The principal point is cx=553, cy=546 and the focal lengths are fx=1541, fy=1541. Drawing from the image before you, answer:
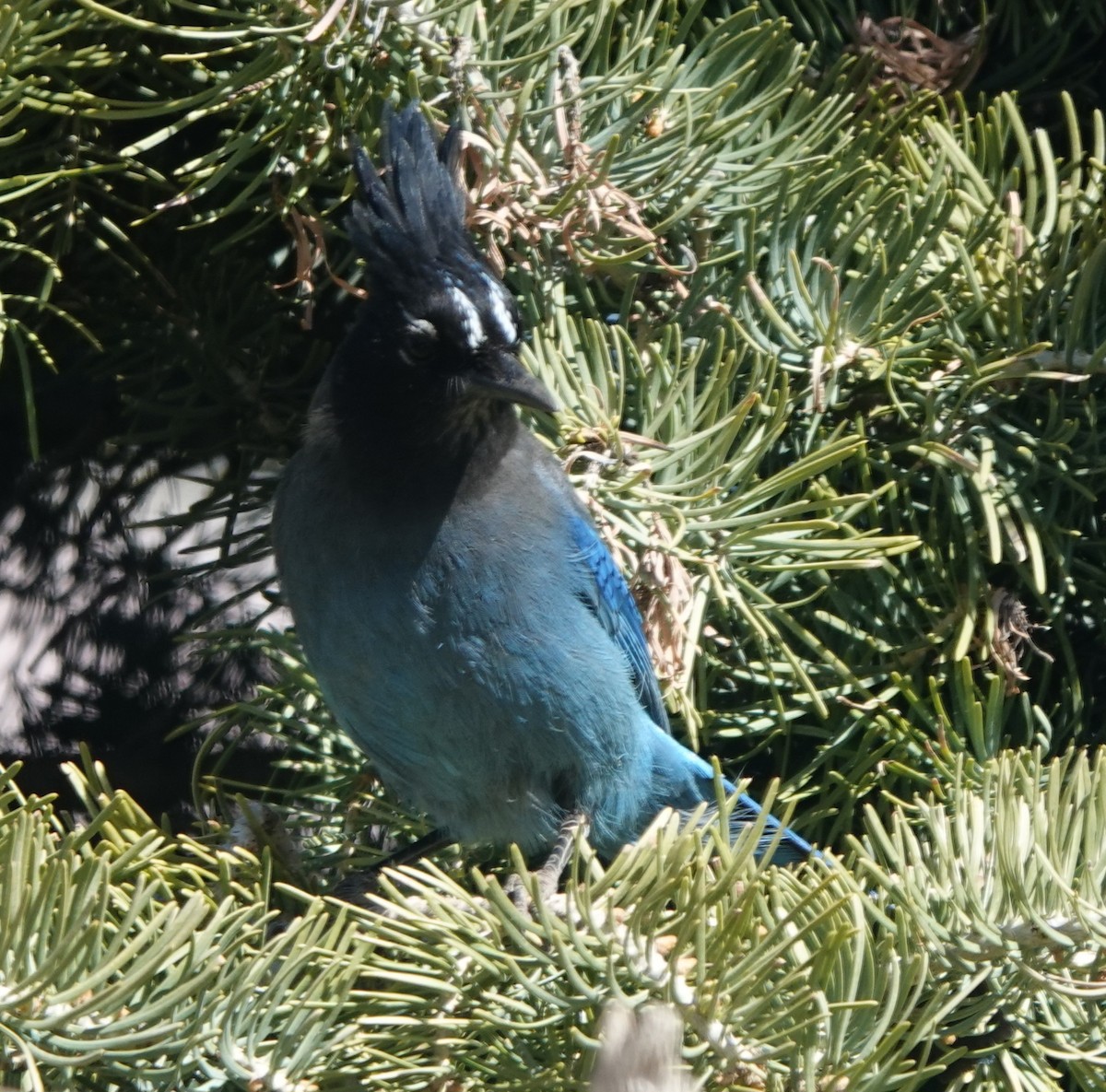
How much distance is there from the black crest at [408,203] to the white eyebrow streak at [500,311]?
7cm

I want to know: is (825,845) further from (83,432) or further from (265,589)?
(83,432)

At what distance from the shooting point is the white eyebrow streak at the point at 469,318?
1.70 meters

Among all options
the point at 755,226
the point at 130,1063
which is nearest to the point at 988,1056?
the point at 130,1063

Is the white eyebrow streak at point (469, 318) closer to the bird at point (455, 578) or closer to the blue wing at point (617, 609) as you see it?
the bird at point (455, 578)

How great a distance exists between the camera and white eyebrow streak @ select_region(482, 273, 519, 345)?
1683 millimetres

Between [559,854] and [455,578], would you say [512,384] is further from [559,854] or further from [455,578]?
[559,854]

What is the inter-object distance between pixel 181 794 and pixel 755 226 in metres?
1.05

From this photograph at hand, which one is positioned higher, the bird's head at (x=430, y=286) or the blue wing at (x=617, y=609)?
the bird's head at (x=430, y=286)

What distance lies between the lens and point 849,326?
1664 millimetres

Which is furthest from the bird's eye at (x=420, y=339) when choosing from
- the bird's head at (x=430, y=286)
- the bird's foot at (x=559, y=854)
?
the bird's foot at (x=559, y=854)

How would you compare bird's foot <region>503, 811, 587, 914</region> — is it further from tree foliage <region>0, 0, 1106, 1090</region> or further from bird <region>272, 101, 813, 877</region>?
tree foliage <region>0, 0, 1106, 1090</region>

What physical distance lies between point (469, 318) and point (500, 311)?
40mm

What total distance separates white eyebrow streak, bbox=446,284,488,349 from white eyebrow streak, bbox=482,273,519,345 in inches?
0.9

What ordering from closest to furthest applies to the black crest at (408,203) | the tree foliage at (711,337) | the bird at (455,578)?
the tree foliage at (711,337) → the black crest at (408,203) → the bird at (455,578)
